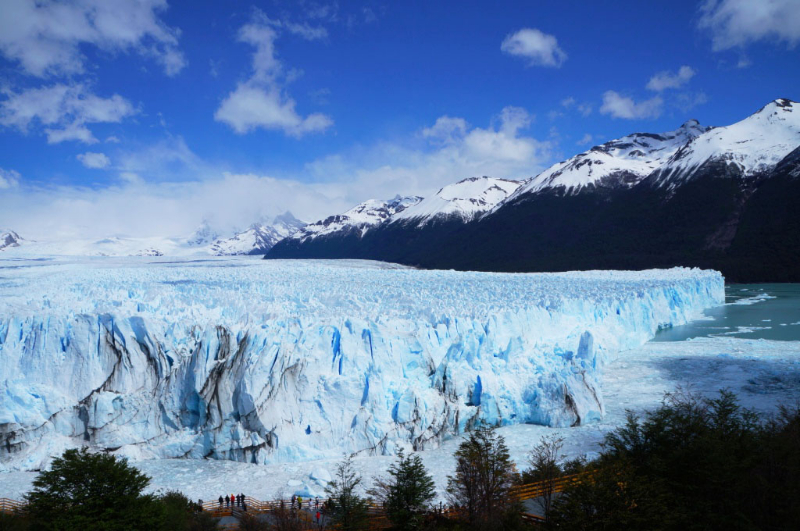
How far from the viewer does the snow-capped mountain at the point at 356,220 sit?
15600cm

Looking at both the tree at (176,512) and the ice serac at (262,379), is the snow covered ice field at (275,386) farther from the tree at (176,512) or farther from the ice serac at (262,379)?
the tree at (176,512)

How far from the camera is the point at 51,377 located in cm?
1412

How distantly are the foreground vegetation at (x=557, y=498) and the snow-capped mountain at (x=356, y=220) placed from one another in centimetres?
13973

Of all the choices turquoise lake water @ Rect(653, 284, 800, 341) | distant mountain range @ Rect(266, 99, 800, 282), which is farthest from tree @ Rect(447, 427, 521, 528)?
distant mountain range @ Rect(266, 99, 800, 282)

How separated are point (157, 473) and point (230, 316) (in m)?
6.15

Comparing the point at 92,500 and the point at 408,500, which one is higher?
the point at 92,500

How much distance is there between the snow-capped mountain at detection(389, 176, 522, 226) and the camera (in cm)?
13075

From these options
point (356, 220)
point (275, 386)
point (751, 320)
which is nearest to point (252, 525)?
point (275, 386)

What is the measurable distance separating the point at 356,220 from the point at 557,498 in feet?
514

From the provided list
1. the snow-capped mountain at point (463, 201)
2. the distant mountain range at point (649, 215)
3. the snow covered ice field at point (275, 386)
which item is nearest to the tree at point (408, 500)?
the snow covered ice field at point (275, 386)

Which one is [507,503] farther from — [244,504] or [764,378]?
[764,378]

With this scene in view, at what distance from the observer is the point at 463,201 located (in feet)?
443

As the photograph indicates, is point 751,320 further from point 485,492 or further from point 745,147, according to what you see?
point 745,147

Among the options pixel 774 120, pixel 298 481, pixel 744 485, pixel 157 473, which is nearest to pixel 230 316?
pixel 157 473
